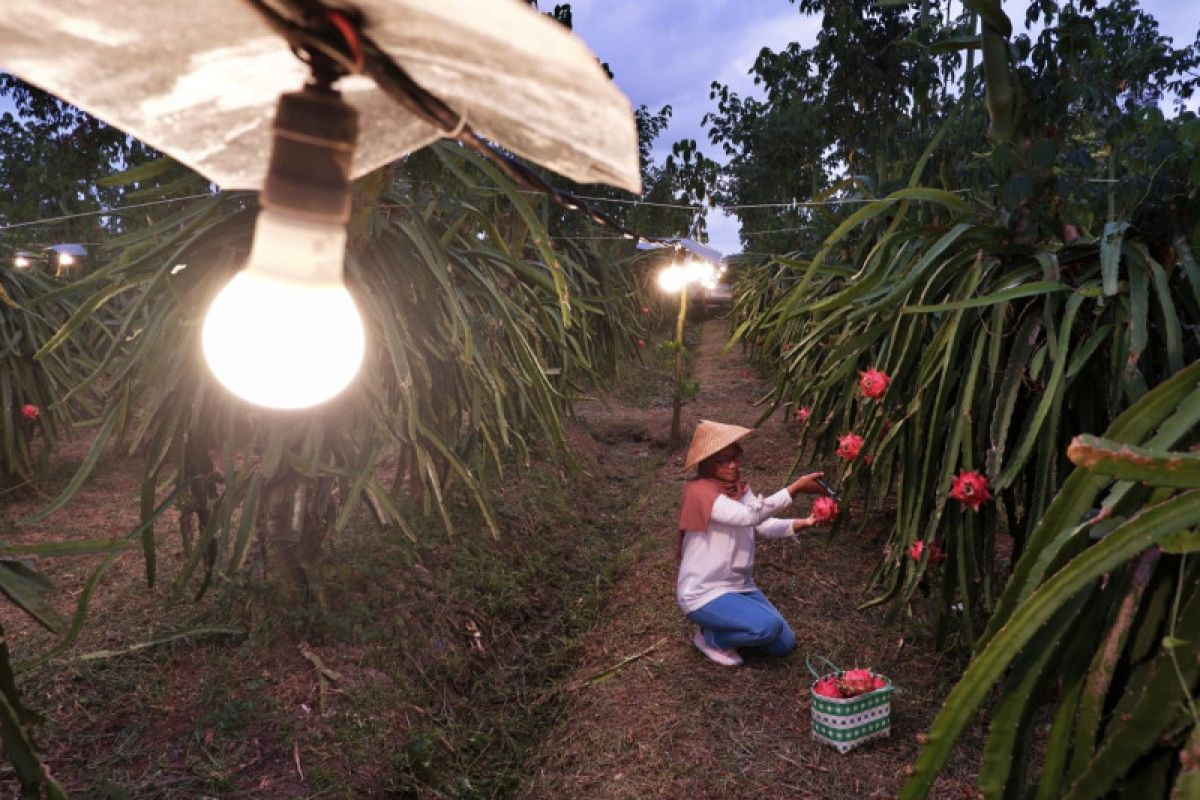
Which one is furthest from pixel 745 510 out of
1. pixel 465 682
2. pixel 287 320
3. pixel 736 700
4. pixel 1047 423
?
pixel 287 320

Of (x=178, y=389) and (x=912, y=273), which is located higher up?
(x=912, y=273)

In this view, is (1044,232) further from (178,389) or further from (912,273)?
(178,389)

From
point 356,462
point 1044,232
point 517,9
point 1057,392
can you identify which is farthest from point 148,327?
point 1044,232

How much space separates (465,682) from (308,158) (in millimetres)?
2782

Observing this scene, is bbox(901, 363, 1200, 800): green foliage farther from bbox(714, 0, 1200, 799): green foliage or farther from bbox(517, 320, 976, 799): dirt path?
bbox(517, 320, 976, 799): dirt path

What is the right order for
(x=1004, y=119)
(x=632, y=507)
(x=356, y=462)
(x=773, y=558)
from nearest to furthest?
(x=1004, y=119) < (x=356, y=462) < (x=773, y=558) < (x=632, y=507)

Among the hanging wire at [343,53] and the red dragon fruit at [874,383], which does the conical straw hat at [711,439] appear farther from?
the hanging wire at [343,53]

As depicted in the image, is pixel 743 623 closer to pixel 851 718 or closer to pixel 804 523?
pixel 804 523

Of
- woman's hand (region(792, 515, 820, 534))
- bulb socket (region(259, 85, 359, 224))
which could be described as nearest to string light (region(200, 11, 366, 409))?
bulb socket (region(259, 85, 359, 224))

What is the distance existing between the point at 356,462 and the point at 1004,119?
2385 mm

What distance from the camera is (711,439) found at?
9.54 ft

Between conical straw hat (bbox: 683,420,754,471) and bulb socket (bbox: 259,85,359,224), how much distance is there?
7.51ft

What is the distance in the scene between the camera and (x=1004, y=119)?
8.19ft

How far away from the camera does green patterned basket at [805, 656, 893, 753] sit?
2.31 metres
